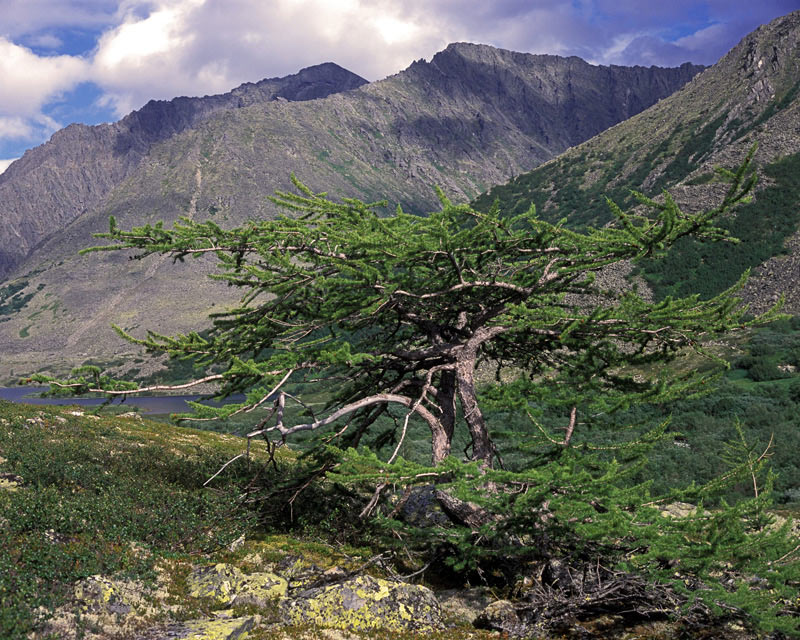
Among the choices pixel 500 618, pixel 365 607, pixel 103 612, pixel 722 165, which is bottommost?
pixel 500 618

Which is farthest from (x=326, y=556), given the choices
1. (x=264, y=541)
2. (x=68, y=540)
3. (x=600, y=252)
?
(x=600, y=252)

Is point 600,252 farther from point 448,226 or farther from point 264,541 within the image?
point 264,541

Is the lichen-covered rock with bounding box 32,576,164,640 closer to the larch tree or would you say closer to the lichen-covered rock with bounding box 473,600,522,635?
the larch tree

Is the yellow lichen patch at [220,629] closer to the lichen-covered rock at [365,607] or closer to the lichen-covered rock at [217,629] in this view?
the lichen-covered rock at [217,629]

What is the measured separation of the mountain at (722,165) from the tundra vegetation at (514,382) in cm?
1347

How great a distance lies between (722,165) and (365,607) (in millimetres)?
76756

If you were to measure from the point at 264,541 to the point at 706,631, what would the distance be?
27.0ft

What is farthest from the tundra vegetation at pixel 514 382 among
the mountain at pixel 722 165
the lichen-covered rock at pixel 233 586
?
the mountain at pixel 722 165

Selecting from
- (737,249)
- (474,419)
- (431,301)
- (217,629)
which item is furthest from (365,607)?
(737,249)

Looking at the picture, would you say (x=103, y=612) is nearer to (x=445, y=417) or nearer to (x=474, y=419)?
(x=445, y=417)

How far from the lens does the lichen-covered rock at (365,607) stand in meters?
8.57

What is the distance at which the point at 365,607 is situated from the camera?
28.9 feet

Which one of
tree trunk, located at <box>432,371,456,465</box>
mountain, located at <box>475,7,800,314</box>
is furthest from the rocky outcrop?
mountain, located at <box>475,7,800,314</box>

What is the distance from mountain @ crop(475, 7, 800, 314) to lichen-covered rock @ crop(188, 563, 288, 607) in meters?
17.7
